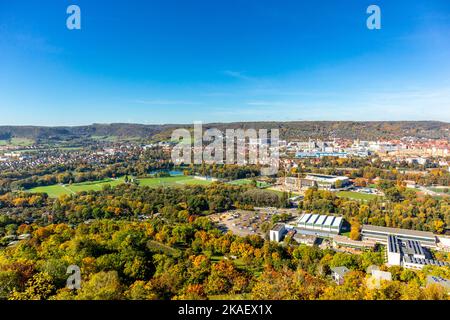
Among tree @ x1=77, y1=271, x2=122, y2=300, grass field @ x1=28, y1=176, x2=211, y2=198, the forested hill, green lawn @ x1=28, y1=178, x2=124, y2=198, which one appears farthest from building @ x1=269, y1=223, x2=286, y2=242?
the forested hill

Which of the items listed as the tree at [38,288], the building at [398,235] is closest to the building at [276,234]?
the building at [398,235]

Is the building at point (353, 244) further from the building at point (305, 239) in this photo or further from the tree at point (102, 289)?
the tree at point (102, 289)

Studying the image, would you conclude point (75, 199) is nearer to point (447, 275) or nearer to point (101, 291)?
point (101, 291)

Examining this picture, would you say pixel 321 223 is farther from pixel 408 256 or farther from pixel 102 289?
pixel 102 289

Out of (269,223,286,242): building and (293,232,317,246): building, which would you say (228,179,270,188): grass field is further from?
(293,232,317,246): building

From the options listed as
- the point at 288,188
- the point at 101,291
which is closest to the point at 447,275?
the point at 101,291

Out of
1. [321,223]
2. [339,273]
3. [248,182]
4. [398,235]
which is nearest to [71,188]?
[248,182]
